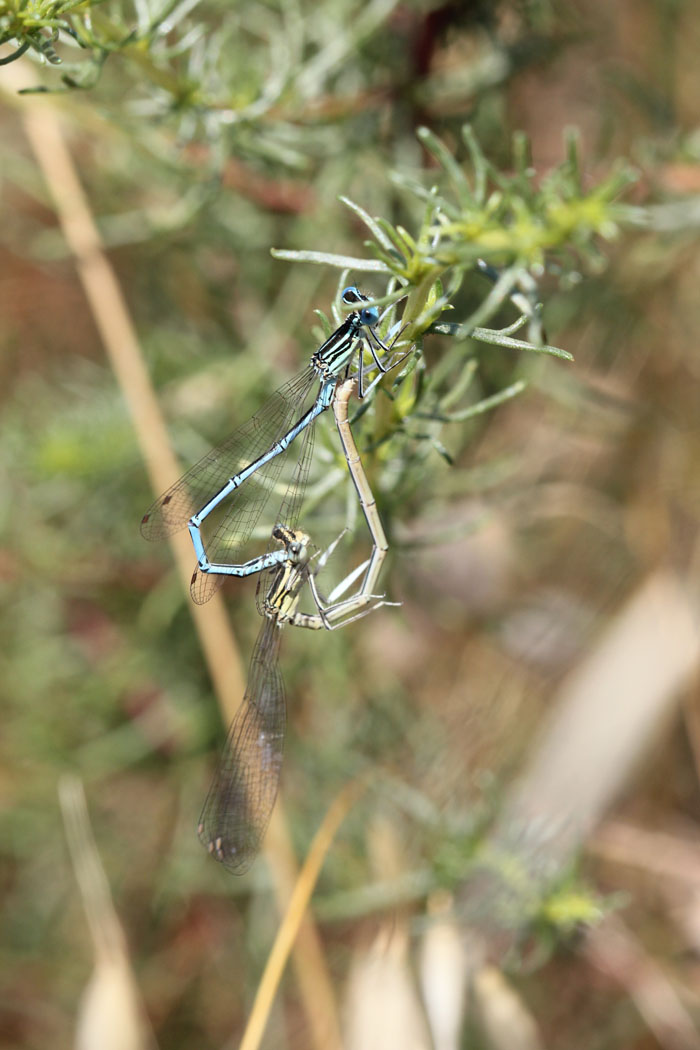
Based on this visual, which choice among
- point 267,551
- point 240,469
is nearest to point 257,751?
point 267,551

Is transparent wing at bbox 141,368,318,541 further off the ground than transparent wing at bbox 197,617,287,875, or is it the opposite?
transparent wing at bbox 141,368,318,541

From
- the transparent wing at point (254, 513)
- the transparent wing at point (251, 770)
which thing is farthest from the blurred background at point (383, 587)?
the transparent wing at point (251, 770)

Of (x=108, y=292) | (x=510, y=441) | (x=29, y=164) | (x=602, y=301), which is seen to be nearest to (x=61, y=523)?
(x=108, y=292)

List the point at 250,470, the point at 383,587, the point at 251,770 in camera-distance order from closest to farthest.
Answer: the point at 250,470 → the point at 383,587 → the point at 251,770

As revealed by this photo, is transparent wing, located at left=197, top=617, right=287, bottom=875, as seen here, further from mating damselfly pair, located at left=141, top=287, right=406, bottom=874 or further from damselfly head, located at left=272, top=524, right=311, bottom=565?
damselfly head, located at left=272, top=524, right=311, bottom=565

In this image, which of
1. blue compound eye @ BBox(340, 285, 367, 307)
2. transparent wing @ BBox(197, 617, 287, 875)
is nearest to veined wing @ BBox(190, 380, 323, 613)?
transparent wing @ BBox(197, 617, 287, 875)

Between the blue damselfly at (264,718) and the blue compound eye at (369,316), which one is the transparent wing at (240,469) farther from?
the blue compound eye at (369,316)

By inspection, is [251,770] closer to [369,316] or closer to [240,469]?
[240,469]
